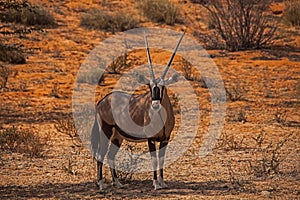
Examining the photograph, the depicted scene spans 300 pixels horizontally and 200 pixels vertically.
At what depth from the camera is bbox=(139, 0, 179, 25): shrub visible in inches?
947

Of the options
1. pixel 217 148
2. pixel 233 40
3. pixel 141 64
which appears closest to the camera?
pixel 217 148

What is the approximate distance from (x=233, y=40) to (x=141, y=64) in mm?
3442

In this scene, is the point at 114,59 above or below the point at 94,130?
below

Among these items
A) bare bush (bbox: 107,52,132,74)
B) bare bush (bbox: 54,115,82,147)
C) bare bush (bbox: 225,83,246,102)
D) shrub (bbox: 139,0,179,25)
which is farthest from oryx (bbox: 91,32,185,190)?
shrub (bbox: 139,0,179,25)

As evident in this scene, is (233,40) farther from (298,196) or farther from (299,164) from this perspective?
(298,196)

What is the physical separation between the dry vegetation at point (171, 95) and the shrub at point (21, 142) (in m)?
0.02

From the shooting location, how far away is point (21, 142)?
1092 cm

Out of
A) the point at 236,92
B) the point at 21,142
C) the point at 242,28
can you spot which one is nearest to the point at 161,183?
the point at 21,142

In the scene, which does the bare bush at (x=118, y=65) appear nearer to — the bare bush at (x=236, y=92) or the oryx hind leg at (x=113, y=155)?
the bare bush at (x=236, y=92)

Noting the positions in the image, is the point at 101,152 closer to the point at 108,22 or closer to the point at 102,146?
the point at 102,146

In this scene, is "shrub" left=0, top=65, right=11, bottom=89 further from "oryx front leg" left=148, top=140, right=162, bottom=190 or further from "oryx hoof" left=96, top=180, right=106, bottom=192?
"oryx front leg" left=148, top=140, right=162, bottom=190

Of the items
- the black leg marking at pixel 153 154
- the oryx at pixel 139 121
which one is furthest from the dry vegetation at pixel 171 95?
the oryx at pixel 139 121

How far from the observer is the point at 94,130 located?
8359mm

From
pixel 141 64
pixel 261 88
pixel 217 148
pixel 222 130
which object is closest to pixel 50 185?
pixel 217 148
